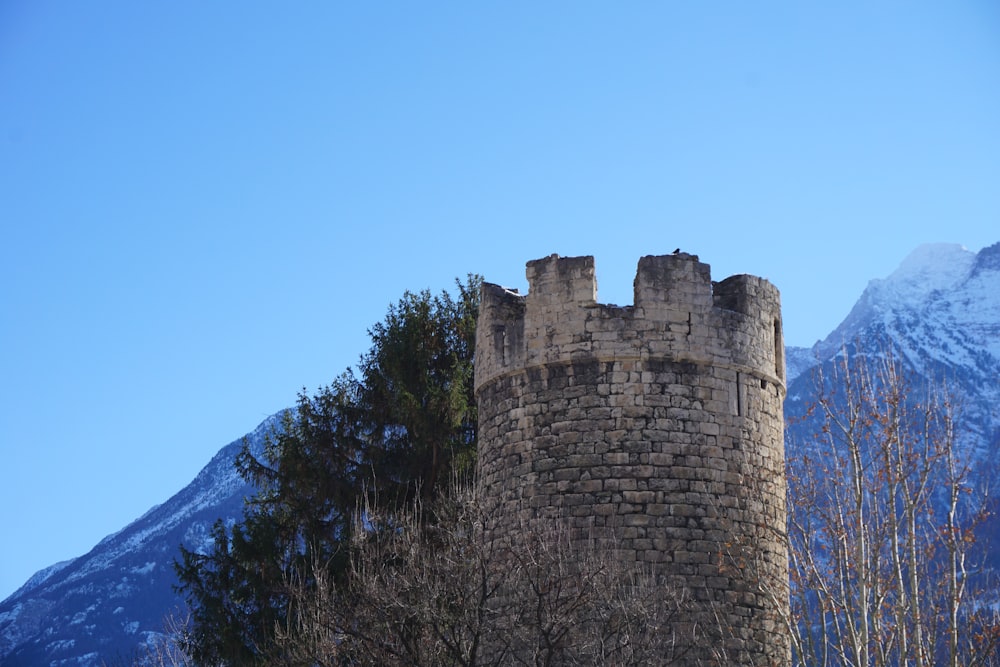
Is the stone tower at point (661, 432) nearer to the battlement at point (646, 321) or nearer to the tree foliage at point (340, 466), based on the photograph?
the battlement at point (646, 321)

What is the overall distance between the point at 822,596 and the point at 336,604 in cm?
721

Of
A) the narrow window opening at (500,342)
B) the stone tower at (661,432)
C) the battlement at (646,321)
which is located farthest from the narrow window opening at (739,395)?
the narrow window opening at (500,342)

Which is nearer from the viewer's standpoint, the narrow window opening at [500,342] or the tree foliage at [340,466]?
the narrow window opening at [500,342]

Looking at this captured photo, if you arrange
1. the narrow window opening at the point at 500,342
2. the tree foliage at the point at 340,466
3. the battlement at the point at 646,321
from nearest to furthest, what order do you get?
1. the battlement at the point at 646,321
2. the narrow window opening at the point at 500,342
3. the tree foliage at the point at 340,466

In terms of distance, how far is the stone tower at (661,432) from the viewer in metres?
18.1

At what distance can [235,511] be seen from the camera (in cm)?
14400

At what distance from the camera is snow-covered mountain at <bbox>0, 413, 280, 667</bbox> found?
122000 millimetres

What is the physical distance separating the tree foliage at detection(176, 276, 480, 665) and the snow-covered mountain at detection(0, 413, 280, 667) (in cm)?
8160

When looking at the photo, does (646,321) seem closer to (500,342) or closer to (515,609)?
(500,342)

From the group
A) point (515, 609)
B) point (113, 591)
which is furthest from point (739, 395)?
point (113, 591)

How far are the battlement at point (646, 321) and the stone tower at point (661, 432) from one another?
19 millimetres

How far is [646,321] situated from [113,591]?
407 feet

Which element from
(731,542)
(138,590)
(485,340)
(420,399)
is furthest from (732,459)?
(138,590)

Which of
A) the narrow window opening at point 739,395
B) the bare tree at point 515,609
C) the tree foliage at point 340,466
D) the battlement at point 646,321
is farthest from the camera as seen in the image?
the tree foliage at point 340,466
